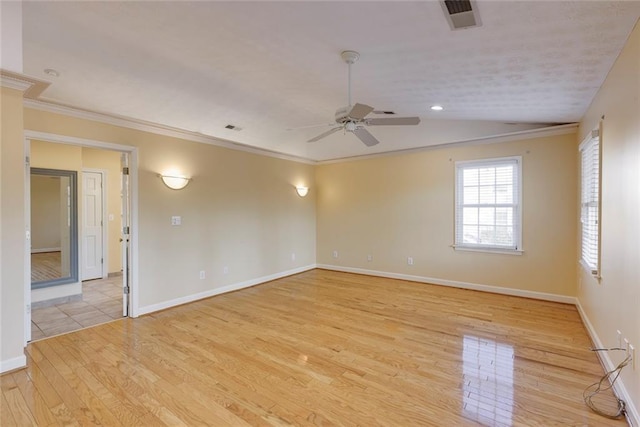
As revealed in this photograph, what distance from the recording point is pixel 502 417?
6.64 ft

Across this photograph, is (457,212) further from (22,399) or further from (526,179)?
(22,399)

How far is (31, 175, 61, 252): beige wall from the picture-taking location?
4.42 meters

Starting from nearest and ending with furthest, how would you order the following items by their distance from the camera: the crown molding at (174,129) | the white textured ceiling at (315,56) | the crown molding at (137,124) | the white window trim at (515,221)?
the white textured ceiling at (315,56) < the crown molding at (174,129) < the crown molding at (137,124) < the white window trim at (515,221)

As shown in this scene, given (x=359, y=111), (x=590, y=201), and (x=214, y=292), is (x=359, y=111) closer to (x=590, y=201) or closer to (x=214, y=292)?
(x=590, y=201)

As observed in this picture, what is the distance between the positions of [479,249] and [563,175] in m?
1.57

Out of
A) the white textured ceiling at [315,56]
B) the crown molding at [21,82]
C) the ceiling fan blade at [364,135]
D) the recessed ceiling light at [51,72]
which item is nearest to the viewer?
the white textured ceiling at [315,56]

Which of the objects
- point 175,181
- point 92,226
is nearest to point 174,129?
point 175,181

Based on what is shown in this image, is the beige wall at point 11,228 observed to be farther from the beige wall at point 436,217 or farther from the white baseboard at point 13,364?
the beige wall at point 436,217

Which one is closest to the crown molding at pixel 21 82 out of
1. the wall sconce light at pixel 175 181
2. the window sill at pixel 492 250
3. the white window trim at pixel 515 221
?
the wall sconce light at pixel 175 181

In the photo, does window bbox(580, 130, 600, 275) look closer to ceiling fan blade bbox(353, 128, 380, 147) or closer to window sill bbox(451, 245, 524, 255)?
window sill bbox(451, 245, 524, 255)

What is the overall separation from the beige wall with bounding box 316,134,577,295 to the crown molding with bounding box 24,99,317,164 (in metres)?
2.11

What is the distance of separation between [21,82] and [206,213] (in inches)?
104

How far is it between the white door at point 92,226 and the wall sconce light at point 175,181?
273cm

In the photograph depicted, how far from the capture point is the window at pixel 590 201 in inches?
117
